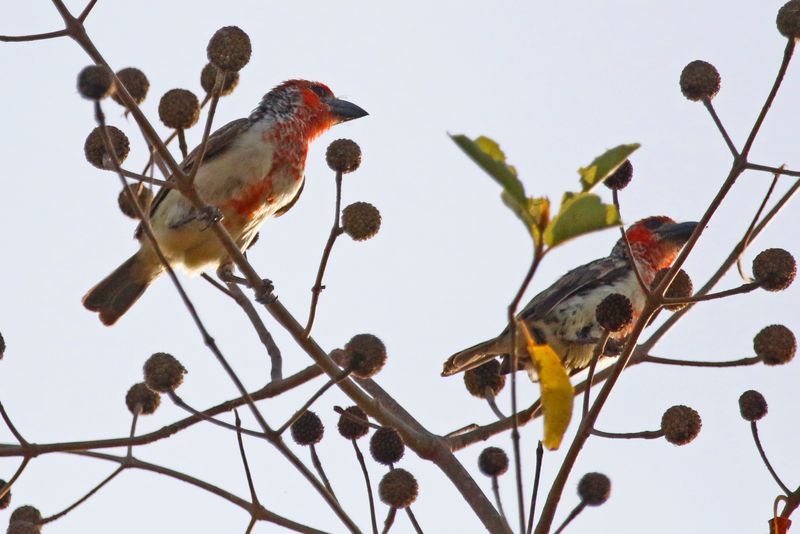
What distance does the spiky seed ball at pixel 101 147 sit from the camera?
3648mm

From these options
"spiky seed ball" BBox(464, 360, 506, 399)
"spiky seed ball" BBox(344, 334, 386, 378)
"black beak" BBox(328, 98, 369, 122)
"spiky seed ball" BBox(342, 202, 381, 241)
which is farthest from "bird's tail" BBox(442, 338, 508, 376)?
"spiky seed ball" BBox(344, 334, 386, 378)

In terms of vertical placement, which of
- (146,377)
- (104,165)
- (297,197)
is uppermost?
(297,197)

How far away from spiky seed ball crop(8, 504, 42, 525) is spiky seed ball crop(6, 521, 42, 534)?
0.56 ft

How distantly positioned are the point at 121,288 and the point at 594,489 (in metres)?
3.87

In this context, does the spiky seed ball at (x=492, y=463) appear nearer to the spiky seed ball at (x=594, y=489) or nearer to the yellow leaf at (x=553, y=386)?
the spiky seed ball at (x=594, y=489)

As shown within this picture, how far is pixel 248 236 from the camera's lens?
19.6 feet

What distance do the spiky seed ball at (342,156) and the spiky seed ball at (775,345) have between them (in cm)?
145

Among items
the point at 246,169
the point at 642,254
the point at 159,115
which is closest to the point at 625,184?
the point at 159,115

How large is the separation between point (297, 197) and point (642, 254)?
2499 mm

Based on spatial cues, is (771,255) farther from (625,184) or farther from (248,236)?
(248,236)

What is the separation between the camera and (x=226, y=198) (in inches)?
225

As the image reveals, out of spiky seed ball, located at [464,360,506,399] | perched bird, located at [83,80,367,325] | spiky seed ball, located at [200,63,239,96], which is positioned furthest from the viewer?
perched bird, located at [83,80,367,325]

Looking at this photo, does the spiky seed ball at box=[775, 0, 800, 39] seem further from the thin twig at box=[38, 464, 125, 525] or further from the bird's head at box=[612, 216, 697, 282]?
the bird's head at box=[612, 216, 697, 282]

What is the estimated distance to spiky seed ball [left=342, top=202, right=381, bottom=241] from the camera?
3.70 meters
